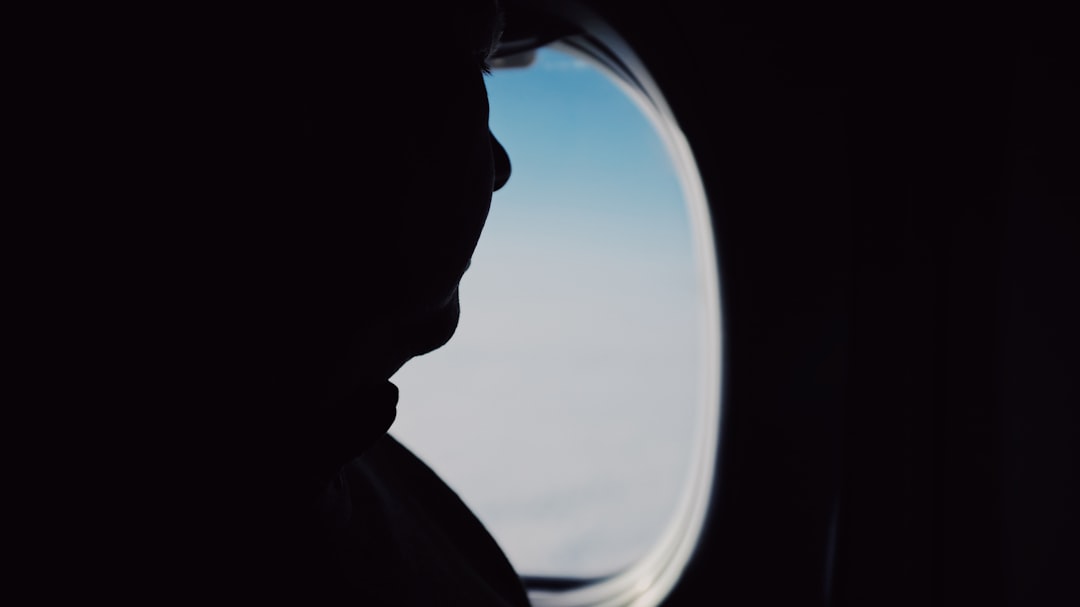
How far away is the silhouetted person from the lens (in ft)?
0.83

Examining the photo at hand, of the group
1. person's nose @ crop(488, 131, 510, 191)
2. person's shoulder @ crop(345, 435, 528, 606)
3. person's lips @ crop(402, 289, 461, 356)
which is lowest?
person's shoulder @ crop(345, 435, 528, 606)

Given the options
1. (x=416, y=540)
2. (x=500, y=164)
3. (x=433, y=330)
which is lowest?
(x=416, y=540)

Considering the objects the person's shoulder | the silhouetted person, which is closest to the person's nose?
the silhouetted person

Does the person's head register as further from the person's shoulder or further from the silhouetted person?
the person's shoulder

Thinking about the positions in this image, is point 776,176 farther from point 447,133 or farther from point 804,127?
point 447,133

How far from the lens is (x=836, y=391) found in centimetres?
113

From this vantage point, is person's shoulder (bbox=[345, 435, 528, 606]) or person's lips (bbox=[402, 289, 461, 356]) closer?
person's lips (bbox=[402, 289, 461, 356])

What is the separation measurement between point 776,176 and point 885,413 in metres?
0.45

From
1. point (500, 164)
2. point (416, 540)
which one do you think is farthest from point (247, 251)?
point (416, 540)

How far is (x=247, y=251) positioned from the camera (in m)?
0.28

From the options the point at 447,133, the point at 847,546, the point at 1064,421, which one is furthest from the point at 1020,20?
the point at 447,133

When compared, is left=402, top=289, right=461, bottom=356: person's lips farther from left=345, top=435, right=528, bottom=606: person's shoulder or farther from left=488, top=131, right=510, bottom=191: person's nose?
left=345, top=435, right=528, bottom=606: person's shoulder

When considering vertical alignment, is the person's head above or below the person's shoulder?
above

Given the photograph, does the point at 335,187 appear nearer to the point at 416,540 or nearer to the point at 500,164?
the point at 500,164
